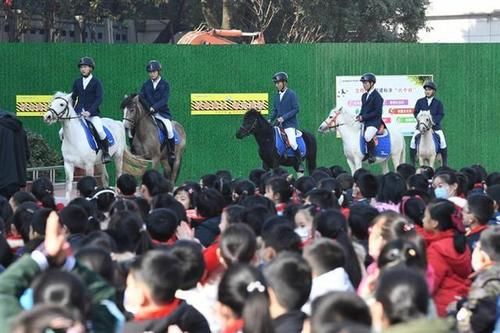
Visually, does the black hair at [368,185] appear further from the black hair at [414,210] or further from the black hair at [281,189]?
the black hair at [414,210]

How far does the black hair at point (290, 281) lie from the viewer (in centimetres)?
648

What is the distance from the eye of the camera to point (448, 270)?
8.84m

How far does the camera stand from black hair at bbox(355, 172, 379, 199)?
1329 centimetres

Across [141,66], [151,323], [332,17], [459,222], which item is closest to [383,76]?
[141,66]

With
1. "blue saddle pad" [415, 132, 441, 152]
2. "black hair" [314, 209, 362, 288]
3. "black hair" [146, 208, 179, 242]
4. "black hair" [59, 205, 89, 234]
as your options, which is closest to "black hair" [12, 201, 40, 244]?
"black hair" [59, 205, 89, 234]

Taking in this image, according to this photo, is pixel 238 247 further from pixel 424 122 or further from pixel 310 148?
pixel 424 122

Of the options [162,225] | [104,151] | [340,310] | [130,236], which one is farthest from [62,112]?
[340,310]

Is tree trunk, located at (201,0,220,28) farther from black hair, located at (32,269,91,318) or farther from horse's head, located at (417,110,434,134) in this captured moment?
black hair, located at (32,269,91,318)

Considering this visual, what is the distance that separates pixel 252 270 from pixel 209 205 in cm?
461

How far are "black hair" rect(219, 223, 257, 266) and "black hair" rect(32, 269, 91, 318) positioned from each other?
77.4 inches

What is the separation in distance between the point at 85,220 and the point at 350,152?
1429 cm

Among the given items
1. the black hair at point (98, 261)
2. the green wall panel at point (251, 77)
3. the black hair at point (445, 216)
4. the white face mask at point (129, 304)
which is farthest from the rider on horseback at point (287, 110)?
the black hair at point (98, 261)

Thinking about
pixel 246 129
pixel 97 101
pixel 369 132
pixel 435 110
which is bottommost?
pixel 369 132

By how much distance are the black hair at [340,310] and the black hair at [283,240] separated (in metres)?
2.60
